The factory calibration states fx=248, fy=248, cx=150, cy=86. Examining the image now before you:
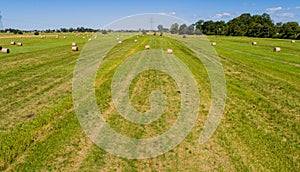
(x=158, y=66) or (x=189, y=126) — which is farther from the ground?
(x=158, y=66)

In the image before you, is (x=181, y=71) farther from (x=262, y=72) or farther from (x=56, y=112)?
(x=56, y=112)

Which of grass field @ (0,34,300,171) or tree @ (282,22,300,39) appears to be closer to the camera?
grass field @ (0,34,300,171)

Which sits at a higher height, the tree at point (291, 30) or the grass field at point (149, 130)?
the tree at point (291, 30)

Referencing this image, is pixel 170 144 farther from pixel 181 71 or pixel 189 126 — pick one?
pixel 181 71

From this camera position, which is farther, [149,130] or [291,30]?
[291,30]

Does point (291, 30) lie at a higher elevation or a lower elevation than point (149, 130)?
higher

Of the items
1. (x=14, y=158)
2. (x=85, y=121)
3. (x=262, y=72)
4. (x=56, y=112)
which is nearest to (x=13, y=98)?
Answer: (x=56, y=112)

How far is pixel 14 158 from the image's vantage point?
584 cm

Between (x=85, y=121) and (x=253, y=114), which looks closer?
(x=85, y=121)

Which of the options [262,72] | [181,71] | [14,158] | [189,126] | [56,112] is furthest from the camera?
[262,72]

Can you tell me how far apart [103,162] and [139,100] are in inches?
184

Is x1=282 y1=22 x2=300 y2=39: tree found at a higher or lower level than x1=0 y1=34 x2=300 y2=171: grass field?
higher

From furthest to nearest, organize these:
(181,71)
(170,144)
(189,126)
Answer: (181,71) → (189,126) → (170,144)

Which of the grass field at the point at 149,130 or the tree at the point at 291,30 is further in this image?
the tree at the point at 291,30
